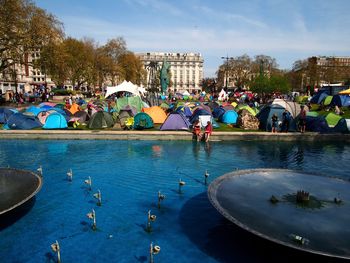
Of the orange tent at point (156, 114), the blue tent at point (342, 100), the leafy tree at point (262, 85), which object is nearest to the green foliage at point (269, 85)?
the leafy tree at point (262, 85)

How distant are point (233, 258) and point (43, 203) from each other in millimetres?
6448

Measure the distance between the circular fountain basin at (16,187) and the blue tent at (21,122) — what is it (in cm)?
1187

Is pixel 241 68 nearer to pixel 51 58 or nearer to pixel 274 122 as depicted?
pixel 51 58

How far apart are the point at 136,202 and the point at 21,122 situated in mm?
15688

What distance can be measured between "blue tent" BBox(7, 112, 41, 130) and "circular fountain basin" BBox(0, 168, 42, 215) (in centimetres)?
1187

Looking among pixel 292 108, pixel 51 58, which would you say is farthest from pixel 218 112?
pixel 51 58

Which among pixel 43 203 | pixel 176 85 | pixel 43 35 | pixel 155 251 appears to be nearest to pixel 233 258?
pixel 155 251

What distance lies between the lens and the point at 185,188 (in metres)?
10.9

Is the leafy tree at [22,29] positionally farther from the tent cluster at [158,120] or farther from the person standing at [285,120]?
the person standing at [285,120]

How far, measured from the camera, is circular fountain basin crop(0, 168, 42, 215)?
7744 millimetres

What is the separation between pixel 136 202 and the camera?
377 inches

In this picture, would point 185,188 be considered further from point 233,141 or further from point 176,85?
point 176,85

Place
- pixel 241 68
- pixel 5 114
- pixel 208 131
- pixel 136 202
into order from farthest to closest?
1. pixel 241 68
2. pixel 5 114
3. pixel 208 131
4. pixel 136 202

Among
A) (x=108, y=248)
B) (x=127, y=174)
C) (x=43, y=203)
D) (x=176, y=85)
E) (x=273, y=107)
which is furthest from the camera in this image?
(x=176, y=85)
